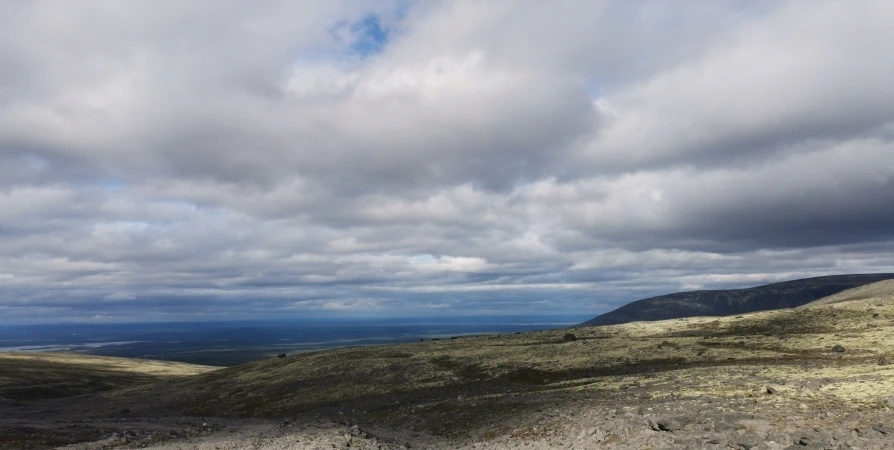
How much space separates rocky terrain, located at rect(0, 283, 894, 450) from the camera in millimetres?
28047

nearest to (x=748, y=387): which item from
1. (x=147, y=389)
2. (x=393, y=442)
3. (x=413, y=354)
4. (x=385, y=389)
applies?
(x=393, y=442)

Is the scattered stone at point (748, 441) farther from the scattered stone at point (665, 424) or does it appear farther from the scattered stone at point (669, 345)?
the scattered stone at point (669, 345)

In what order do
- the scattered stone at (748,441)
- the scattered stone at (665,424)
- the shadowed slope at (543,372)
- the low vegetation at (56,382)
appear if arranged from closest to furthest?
the scattered stone at (748,441), the scattered stone at (665,424), the shadowed slope at (543,372), the low vegetation at (56,382)

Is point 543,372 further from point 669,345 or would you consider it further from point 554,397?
point 669,345

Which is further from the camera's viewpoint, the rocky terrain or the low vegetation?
the low vegetation

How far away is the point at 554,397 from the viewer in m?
42.4

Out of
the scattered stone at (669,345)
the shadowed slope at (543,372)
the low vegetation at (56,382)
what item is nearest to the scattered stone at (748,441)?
the shadowed slope at (543,372)

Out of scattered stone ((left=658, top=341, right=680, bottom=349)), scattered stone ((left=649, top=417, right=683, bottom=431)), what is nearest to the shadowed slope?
scattered stone ((left=658, top=341, right=680, bottom=349))

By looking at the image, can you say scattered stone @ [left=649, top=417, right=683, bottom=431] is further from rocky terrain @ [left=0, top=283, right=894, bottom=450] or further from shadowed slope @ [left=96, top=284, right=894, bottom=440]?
shadowed slope @ [left=96, top=284, right=894, bottom=440]

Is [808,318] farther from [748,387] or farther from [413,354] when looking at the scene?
[413,354]

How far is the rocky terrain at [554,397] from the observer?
2805 cm

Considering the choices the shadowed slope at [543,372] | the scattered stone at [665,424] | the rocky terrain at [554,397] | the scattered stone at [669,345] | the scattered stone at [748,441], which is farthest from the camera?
the scattered stone at [669,345]

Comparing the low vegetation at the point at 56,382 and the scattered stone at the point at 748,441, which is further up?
the scattered stone at the point at 748,441

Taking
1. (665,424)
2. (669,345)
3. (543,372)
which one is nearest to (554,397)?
(665,424)
